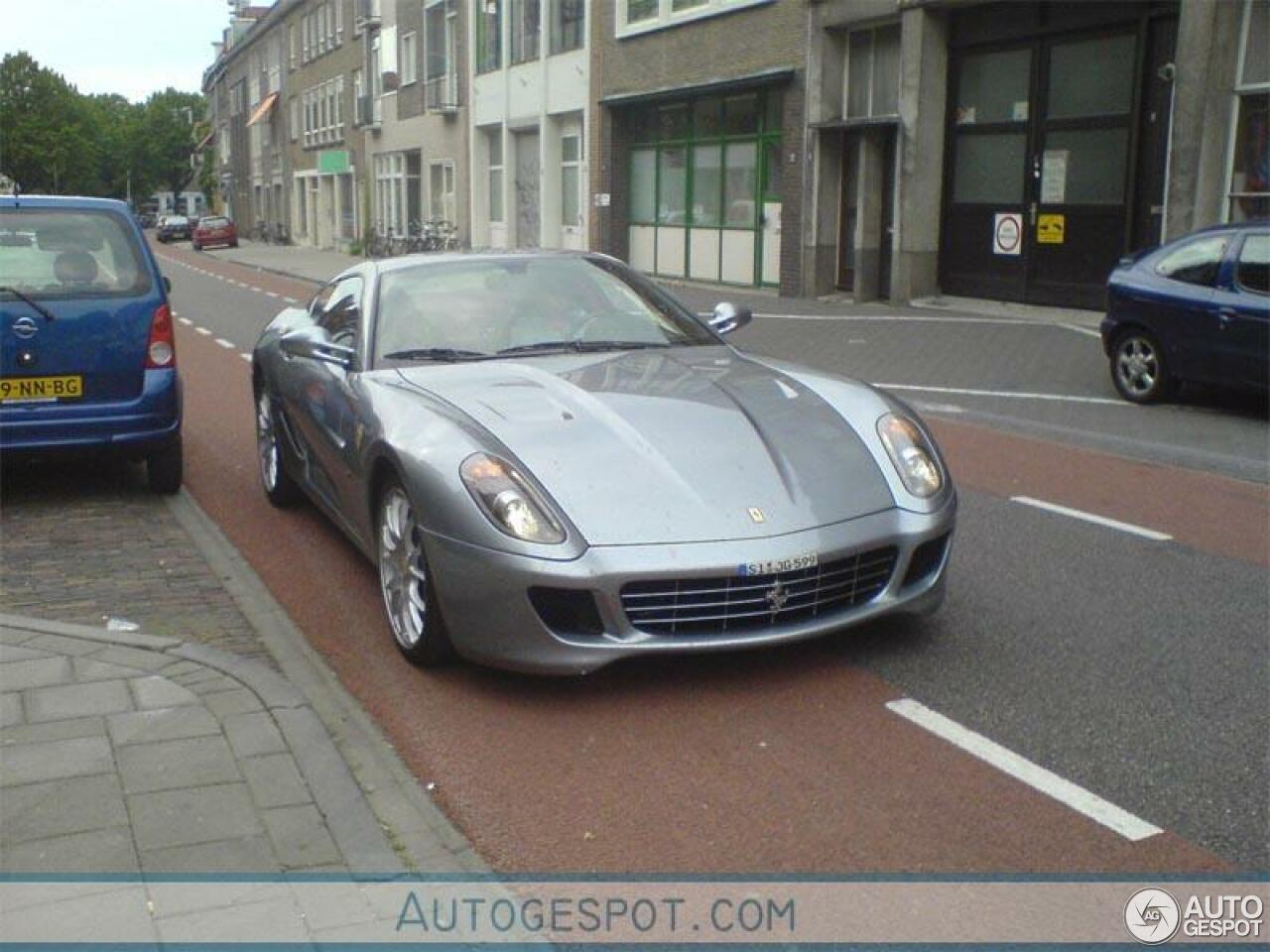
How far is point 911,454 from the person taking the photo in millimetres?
5109

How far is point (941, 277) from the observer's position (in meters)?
21.3

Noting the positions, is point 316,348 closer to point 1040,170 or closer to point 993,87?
point 1040,170

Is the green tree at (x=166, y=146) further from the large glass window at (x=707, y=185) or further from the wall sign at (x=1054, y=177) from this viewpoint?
the wall sign at (x=1054, y=177)

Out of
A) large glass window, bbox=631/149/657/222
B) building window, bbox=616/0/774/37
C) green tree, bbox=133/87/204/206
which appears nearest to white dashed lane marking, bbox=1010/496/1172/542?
building window, bbox=616/0/774/37

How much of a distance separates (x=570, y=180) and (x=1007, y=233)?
52.9ft

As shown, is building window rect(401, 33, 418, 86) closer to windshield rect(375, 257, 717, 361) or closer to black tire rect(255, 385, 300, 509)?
black tire rect(255, 385, 300, 509)

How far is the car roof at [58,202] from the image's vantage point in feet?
26.2

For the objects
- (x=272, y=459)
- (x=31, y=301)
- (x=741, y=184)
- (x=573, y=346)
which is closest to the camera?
(x=573, y=346)

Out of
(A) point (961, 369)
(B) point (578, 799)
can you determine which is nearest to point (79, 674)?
(B) point (578, 799)

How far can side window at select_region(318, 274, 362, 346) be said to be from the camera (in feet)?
20.4

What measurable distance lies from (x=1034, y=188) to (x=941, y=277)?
2379 millimetres

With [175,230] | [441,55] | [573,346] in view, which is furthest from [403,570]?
[175,230]

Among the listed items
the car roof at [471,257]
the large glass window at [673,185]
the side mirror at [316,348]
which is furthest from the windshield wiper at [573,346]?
the large glass window at [673,185]

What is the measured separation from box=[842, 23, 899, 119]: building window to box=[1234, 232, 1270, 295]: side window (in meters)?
11.1
